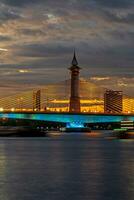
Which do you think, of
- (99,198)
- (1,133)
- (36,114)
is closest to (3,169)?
(99,198)

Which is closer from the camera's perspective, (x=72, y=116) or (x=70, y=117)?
(x=72, y=116)

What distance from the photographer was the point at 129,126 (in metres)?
91.8

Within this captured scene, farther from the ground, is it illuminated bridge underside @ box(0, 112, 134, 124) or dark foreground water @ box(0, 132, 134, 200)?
illuminated bridge underside @ box(0, 112, 134, 124)

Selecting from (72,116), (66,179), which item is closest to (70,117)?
(72,116)

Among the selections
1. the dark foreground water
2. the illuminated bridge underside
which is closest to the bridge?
the illuminated bridge underside

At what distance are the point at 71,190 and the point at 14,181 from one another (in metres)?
3.67

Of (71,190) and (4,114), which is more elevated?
(4,114)

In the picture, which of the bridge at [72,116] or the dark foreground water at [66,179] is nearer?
the dark foreground water at [66,179]

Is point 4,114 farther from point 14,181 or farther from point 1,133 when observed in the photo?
point 14,181

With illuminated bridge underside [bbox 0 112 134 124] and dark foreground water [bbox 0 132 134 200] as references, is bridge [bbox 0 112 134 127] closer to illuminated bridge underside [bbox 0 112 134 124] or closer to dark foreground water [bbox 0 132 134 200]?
illuminated bridge underside [bbox 0 112 134 124]

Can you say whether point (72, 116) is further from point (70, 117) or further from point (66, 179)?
point (66, 179)

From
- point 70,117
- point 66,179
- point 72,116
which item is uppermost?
point 72,116

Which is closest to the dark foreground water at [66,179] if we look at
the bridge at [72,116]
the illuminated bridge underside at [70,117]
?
the bridge at [72,116]

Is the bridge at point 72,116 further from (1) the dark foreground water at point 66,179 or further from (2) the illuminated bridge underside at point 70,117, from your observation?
(1) the dark foreground water at point 66,179
